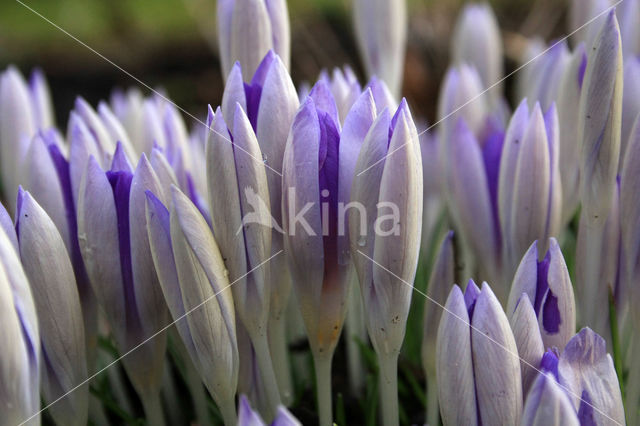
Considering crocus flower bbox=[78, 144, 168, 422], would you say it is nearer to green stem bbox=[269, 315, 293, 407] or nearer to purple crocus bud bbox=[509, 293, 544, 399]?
green stem bbox=[269, 315, 293, 407]

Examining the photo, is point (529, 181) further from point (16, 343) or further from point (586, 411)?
point (16, 343)

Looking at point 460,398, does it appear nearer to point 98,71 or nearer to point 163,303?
point 163,303

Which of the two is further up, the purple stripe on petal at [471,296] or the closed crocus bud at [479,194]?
the closed crocus bud at [479,194]

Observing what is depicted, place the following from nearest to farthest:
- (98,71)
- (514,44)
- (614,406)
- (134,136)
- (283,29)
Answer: (614,406) → (283,29) → (134,136) → (514,44) → (98,71)

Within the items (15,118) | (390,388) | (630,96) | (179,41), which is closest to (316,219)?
(390,388)

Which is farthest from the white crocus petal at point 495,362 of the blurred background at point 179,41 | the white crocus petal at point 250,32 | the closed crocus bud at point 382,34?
the blurred background at point 179,41

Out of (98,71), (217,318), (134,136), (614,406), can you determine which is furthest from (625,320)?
(98,71)

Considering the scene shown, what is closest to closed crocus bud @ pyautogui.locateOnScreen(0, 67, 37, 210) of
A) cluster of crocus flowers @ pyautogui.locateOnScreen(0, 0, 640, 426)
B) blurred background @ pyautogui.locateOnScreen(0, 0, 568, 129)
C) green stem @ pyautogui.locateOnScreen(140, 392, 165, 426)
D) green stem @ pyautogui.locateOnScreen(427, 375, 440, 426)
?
cluster of crocus flowers @ pyautogui.locateOnScreen(0, 0, 640, 426)

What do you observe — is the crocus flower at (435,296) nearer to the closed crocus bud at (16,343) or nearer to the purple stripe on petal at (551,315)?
the purple stripe on petal at (551,315)
